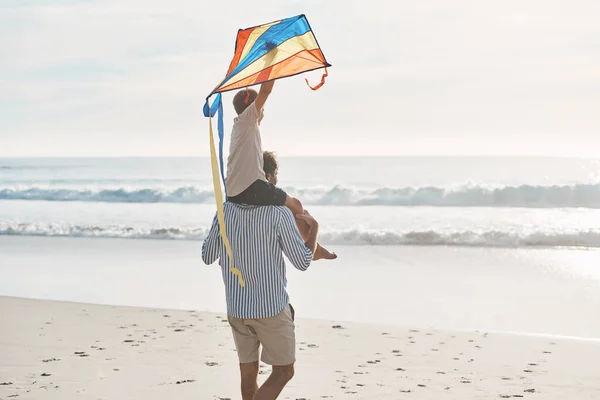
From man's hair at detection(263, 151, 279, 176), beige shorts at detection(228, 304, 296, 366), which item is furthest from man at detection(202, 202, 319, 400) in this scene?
man's hair at detection(263, 151, 279, 176)

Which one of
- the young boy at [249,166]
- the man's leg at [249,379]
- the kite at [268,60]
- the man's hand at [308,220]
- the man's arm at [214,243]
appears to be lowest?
the man's leg at [249,379]

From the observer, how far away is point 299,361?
661 cm

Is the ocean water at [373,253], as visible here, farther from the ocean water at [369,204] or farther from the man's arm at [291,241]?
the man's arm at [291,241]

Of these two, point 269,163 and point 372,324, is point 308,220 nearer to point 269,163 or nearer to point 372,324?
point 269,163

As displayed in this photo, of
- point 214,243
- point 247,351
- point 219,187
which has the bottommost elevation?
point 247,351

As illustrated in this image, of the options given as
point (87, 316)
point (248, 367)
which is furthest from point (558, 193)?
point (248, 367)

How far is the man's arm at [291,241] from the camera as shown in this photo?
3.68 m

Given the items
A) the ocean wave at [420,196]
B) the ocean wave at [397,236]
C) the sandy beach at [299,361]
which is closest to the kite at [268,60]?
the sandy beach at [299,361]

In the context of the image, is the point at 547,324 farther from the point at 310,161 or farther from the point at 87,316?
the point at 310,161

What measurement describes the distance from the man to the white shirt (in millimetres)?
116

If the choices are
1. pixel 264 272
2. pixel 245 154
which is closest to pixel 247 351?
pixel 264 272

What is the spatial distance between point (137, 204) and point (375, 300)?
1798 centimetres

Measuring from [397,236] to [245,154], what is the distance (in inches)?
506

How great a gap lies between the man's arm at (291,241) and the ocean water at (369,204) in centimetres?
1209
